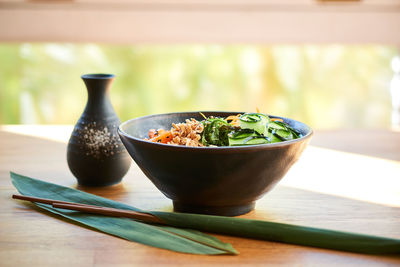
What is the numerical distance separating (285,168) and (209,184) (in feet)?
0.52

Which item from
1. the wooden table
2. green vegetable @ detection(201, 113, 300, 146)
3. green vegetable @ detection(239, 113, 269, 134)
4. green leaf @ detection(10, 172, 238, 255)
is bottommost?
the wooden table

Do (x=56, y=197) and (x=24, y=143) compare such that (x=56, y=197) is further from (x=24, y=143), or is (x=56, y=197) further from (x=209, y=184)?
(x=24, y=143)

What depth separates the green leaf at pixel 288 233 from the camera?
851 mm

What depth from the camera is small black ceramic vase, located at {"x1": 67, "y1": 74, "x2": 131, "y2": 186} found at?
48.0 inches

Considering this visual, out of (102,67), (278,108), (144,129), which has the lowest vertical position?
(278,108)

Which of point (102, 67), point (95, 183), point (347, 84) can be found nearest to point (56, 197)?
point (95, 183)

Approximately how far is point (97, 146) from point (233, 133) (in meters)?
0.39

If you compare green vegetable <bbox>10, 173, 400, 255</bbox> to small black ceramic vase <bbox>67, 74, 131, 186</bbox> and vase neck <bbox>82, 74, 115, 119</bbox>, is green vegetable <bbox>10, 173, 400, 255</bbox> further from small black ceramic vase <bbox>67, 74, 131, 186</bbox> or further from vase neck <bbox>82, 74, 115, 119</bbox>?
vase neck <bbox>82, 74, 115, 119</bbox>

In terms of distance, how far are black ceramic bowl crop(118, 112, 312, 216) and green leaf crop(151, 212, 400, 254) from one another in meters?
0.06

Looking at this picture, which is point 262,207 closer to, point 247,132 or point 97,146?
point 247,132

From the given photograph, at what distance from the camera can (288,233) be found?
2.91 ft

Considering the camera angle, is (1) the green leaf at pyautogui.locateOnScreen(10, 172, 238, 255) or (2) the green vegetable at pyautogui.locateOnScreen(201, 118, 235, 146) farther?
(2) the green vegetable at pyautogui.locateOnScreen(201, 118, 235, 146)

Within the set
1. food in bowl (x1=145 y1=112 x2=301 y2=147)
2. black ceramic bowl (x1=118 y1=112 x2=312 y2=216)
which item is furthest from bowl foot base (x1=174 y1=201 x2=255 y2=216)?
food in bowl (x1=145 y1=112 x2=301 y2=147)

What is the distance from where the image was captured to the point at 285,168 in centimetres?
97
